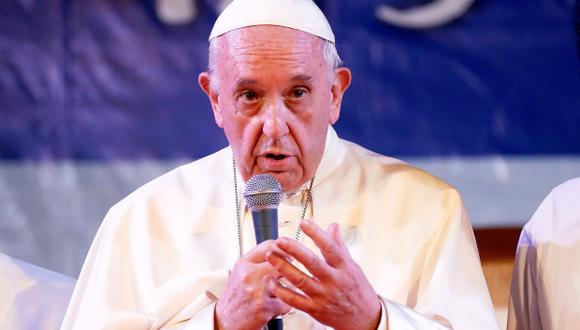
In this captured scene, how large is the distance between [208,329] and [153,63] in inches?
65.0

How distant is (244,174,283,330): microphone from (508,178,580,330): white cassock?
1.12 meters

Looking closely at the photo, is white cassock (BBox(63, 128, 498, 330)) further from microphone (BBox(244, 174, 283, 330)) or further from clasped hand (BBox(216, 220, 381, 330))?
microphone (BBox(244, 174, 283, 330))

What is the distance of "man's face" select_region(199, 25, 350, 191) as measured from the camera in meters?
3.26

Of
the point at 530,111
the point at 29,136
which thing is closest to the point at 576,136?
the point at 530,111

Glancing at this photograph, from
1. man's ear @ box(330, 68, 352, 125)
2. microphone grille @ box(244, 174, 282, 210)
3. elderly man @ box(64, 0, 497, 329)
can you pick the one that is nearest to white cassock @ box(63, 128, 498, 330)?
elderly man @ box(64, 0, 497, 329)

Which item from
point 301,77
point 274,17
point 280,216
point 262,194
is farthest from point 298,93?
point 262,194

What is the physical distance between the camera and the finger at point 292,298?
2.82 m

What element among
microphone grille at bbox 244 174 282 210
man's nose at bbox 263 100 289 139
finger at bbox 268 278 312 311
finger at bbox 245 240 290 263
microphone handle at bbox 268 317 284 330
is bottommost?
microphone handle at bbox 268 317 284 330

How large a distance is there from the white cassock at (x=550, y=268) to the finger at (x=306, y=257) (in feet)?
3.23

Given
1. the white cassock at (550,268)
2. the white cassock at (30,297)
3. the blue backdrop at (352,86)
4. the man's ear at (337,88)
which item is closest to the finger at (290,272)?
the man's ear at (337,88)

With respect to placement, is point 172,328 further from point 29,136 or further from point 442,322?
point 29,136

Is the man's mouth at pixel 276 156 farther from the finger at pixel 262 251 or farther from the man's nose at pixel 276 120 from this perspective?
the finger at pixel 262 251

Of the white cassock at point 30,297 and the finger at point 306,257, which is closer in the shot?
the finger at point 306,257

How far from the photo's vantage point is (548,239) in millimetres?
3533
